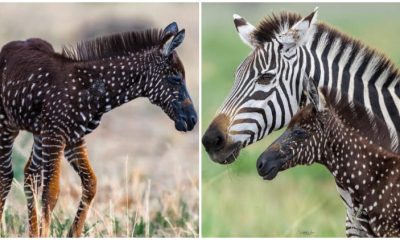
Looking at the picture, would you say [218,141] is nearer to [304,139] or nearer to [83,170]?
[304,139]

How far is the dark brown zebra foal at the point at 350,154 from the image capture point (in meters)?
7.15

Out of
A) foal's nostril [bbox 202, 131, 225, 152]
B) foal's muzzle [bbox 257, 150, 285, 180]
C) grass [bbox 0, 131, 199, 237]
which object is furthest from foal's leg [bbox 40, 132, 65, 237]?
foal's muzzle [bbox 257, 150, 285, 180]

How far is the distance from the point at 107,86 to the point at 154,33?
50 centimetres

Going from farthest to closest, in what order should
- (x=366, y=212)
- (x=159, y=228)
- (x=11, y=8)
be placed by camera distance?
(x=11, y=8), (x=159, y=228), (x=366, y=212)

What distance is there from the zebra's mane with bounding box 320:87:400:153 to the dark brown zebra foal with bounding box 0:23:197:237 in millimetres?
965

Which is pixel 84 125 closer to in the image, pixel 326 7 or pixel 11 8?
pixel 326 7

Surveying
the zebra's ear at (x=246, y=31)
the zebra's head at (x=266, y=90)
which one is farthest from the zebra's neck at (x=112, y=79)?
the zebra's ear at (x=246, y=31)

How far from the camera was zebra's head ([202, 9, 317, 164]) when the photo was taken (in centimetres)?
752

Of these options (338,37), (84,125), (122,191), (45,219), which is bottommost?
(122,191)

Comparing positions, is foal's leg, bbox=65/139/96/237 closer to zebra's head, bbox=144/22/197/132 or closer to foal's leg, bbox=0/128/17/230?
foal's leg, bbox=0/128/17/230

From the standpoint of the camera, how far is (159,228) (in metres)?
9.39

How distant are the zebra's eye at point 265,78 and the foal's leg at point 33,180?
1.59m

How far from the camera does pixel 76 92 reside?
7375 millimetres

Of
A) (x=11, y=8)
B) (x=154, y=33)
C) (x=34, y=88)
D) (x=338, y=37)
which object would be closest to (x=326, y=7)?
(x=338, y=37)
